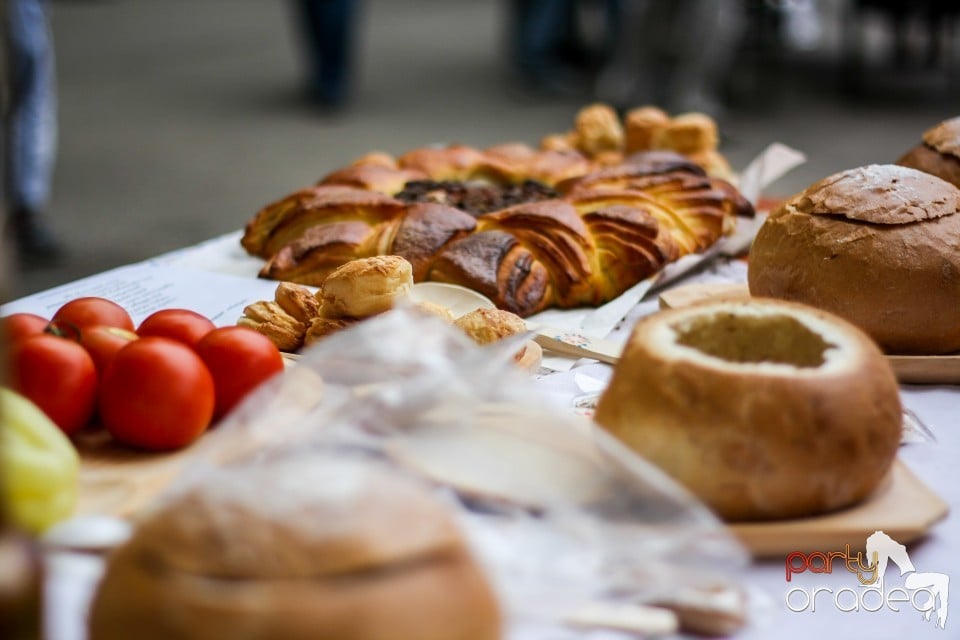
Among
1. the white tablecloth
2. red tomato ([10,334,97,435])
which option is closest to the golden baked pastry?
the white tablecloth

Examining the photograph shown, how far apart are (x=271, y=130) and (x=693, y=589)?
5.18 meters

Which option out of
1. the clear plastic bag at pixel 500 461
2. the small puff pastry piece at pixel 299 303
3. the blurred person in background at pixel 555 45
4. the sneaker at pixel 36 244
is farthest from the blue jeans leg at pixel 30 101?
the blurred person in background at pixel 555 45

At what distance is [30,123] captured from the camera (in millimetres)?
3430

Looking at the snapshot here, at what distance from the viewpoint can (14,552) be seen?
574mm

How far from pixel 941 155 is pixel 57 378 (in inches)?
51.6

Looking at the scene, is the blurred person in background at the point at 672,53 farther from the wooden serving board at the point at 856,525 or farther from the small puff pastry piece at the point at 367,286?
the wooden serving board at the point at 856,525

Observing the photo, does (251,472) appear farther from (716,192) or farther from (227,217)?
(227,217)

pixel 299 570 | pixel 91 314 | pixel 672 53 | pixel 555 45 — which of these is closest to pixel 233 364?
pixel 91 314

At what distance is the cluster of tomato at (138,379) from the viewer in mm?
982

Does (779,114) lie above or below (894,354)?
below

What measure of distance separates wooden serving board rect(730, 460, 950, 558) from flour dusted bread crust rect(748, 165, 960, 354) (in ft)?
1.28

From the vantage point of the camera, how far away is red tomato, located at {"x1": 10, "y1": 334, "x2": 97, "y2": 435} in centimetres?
98

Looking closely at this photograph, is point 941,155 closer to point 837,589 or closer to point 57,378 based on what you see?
point 837,589

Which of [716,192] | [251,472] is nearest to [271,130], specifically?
[716,192]
